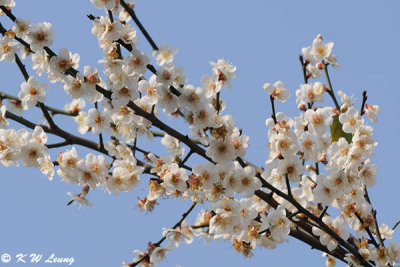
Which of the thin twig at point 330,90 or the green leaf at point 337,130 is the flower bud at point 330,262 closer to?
the green leaf at point 337,130

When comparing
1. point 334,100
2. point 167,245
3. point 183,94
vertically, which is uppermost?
point 334,100

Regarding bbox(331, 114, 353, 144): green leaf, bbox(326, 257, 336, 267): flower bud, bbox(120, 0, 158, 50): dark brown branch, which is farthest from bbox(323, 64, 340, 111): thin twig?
bbox(120, 0, 158, 50): dark brown branch

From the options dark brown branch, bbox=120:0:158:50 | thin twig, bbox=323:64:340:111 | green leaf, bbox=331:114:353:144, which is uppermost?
thin twig, bbox=323:64:340:111

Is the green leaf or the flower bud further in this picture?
the flower bud

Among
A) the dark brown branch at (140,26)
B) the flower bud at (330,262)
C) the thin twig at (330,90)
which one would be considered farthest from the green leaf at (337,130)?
the dark brown branch at (140,26)

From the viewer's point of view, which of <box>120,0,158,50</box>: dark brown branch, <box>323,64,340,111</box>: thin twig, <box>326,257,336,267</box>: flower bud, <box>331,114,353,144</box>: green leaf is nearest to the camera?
<box>120,0,158,50</box>: dark brown branch

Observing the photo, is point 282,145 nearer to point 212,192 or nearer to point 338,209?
point 212,192

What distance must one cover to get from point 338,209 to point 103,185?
1.55m

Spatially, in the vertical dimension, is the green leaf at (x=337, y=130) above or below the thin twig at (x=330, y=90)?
below

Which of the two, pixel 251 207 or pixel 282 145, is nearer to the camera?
pixel 282 145

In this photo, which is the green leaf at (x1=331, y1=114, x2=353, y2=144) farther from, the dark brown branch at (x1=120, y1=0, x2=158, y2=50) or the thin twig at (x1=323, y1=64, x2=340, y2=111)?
the dark brown branch at (x1=120, y1=0, x2=158, y2=50)

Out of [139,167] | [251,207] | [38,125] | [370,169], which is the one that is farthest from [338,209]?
[38,125]

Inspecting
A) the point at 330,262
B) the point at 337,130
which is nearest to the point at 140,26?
the point at 337,130

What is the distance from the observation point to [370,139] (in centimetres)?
354
